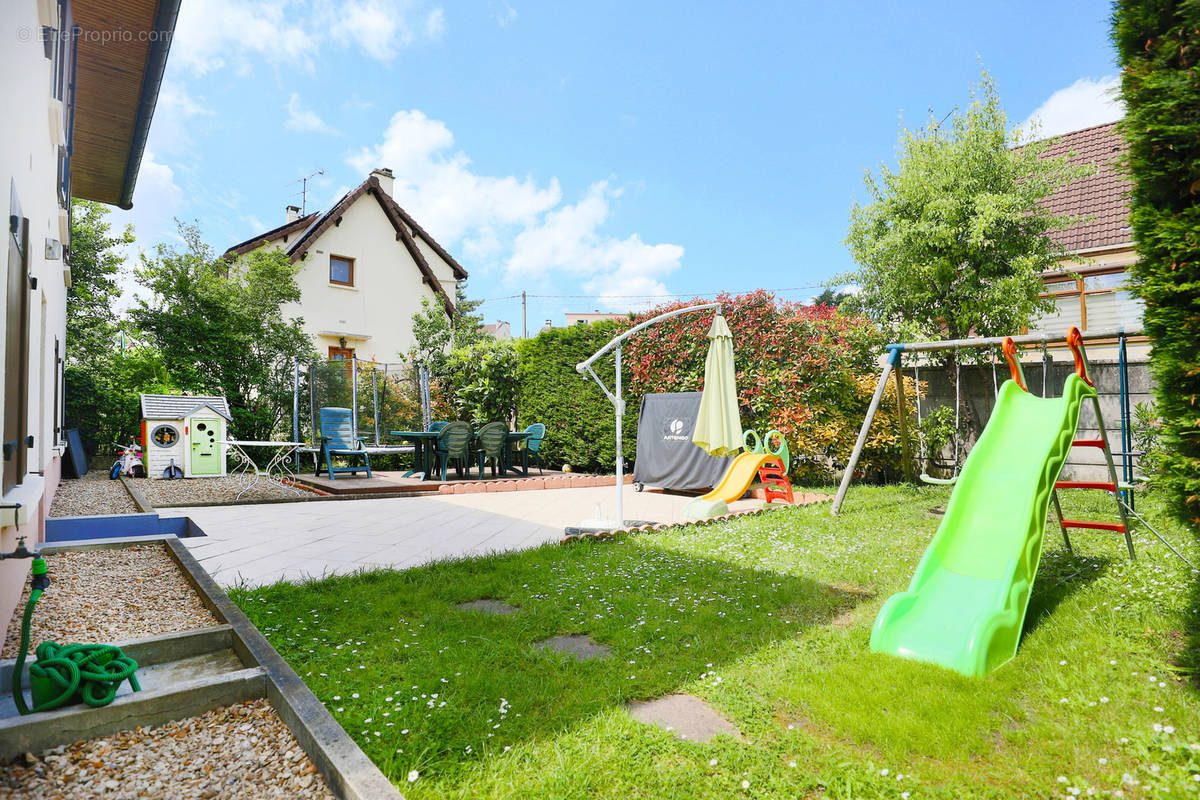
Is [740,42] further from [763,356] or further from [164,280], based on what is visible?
[164,280]

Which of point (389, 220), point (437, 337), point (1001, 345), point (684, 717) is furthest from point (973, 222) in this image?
point (389, 220)

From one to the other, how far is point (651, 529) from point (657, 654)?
9.80ft

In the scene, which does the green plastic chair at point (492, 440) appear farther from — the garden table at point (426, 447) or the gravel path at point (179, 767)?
the gravel path at point (179, 767)

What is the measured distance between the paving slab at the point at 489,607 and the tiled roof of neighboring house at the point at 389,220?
538 inches

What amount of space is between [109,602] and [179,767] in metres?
2.00

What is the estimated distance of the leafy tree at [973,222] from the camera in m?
7.82

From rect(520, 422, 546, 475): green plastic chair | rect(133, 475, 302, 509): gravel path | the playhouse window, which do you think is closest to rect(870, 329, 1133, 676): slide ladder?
rect(133, 475, 302, 509): gravel path

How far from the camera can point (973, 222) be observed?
304 inches

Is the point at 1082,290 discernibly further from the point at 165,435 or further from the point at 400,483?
the point at 165,435

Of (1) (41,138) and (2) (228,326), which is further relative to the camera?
(2) (228,326)

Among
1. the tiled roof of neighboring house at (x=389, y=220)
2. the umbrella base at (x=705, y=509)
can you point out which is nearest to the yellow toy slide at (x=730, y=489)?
the umbrella base at (x=705, y=509)

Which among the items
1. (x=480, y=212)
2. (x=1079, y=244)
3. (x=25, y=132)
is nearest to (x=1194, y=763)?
(x=25, y=132)

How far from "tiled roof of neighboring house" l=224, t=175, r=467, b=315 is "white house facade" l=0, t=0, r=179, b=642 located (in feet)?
30.9

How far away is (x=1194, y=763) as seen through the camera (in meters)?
1.83
